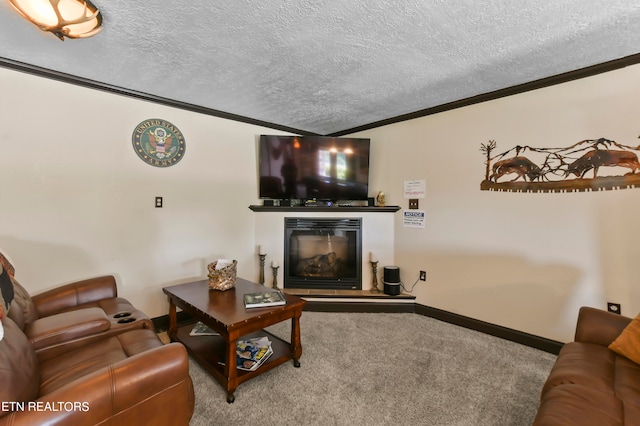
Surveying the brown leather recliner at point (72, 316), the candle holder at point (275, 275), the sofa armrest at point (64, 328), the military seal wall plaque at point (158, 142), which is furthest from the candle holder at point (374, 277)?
the sofa armrest at point (64, 328)

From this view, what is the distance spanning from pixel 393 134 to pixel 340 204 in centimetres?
108

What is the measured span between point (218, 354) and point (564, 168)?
3.09m

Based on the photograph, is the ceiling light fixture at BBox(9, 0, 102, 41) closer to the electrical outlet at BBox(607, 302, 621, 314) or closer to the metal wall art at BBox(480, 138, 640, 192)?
the metal wall art at BBox(480, 138, 640, 192)

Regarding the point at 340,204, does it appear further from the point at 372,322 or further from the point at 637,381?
the point at 637,381

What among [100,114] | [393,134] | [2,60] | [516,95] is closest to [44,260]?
[100,114]

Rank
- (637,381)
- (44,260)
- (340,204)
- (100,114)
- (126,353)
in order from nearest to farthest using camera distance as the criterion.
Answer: (637,381) < (126,353) < (44,260) < (100,114) < (340,204)

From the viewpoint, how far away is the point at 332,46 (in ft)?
6.11

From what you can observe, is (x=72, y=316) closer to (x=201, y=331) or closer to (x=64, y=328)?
(x=64, y=328)

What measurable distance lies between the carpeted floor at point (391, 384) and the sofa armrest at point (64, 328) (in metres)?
0.76

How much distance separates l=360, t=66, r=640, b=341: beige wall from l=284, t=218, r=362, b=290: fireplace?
0.55 m

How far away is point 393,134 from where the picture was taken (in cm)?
340

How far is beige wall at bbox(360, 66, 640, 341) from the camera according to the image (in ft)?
6.80

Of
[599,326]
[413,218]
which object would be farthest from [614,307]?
[413,218]

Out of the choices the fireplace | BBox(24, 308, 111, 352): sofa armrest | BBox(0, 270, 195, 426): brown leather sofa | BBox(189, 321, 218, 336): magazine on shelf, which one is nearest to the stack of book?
BBox(189, 321, 218, 336): magazine on shelf
